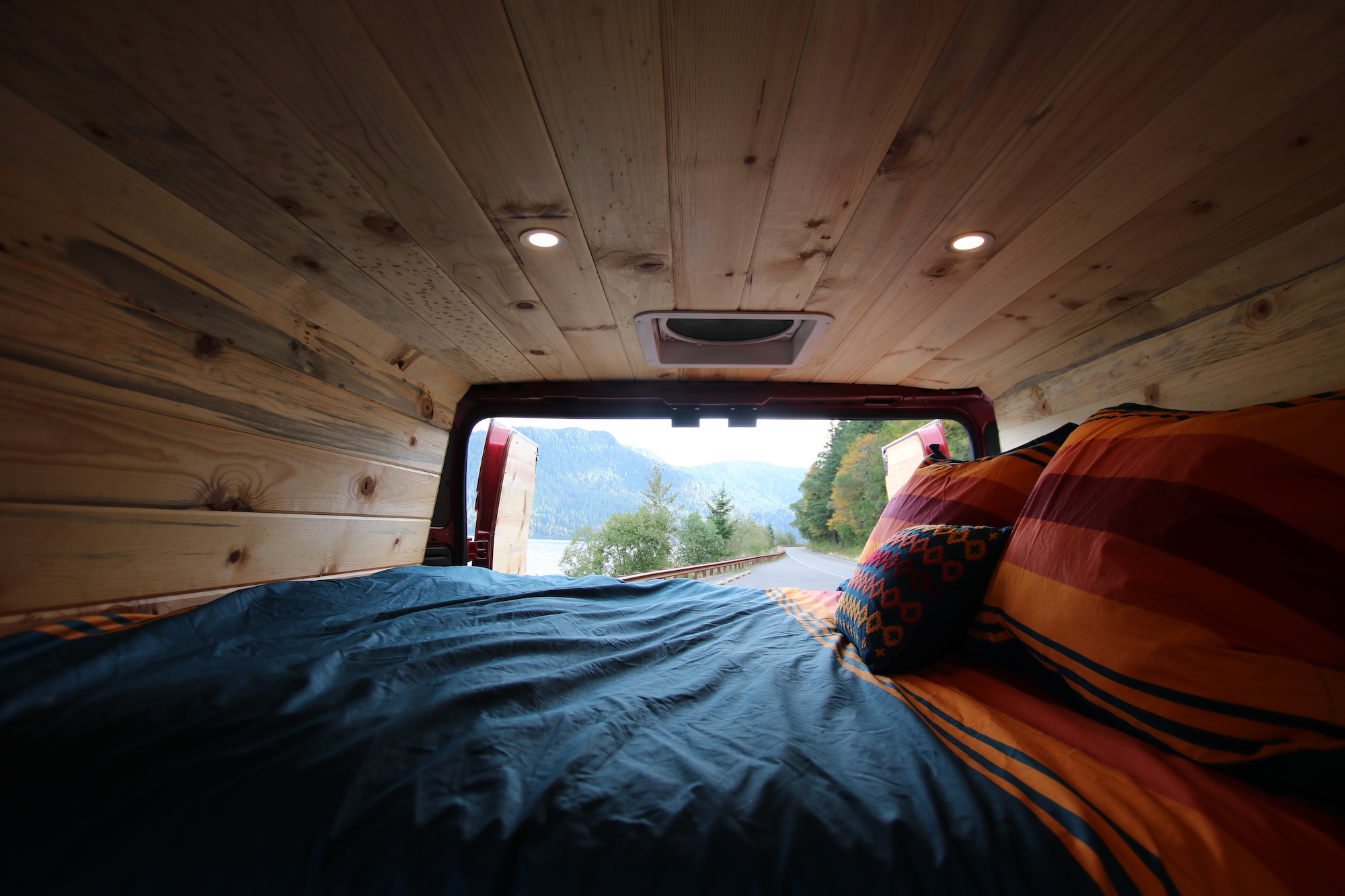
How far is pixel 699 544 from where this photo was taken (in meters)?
9.33

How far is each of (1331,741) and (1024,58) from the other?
3.22 feet

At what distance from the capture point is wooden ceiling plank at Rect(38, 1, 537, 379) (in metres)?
0.74

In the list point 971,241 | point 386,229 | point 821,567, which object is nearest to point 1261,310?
point 971,241

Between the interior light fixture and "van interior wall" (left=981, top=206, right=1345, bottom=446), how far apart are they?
1.71m

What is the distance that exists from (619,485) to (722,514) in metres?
4.06

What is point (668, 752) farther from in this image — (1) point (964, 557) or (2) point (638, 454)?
(2) point (638, 454)

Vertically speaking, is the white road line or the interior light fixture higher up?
the interior light fixture

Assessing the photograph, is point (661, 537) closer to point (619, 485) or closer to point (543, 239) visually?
point (619, 485)

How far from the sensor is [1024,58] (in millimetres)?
764

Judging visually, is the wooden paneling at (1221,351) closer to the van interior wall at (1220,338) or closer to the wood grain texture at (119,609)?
the van interior wall at (1220,338)

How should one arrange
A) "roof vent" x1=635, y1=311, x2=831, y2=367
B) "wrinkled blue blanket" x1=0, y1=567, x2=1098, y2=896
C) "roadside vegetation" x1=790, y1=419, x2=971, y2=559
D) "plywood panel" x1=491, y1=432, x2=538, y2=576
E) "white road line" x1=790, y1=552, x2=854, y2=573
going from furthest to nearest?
"roadside vegetation" x1=790, y1=419, x2=971, y2=559
"white road line" x1=790, y1=552, x2=854, y2=573
"plywood panel" x1=491, y1=432, x2=538, y2=576
"roof vent" x1=635, y1=311, x2=831, y2=367
"wrinkled blue blanket" x1=0, y1=567, x2=1098, y2=896

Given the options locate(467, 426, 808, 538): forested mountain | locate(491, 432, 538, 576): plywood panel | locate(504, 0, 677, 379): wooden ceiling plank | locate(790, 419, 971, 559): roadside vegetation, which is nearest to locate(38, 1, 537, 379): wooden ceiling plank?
locate(504, 0, 677, 379): wooden ceiling plank

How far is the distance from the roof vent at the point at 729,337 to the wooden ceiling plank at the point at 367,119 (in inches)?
23.5

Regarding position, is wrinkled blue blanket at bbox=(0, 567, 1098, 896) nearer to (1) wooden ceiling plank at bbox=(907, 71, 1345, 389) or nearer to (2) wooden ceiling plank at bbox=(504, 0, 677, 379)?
(2) wooden ceiling plank at bbox=(504, 0, 677, 379)
